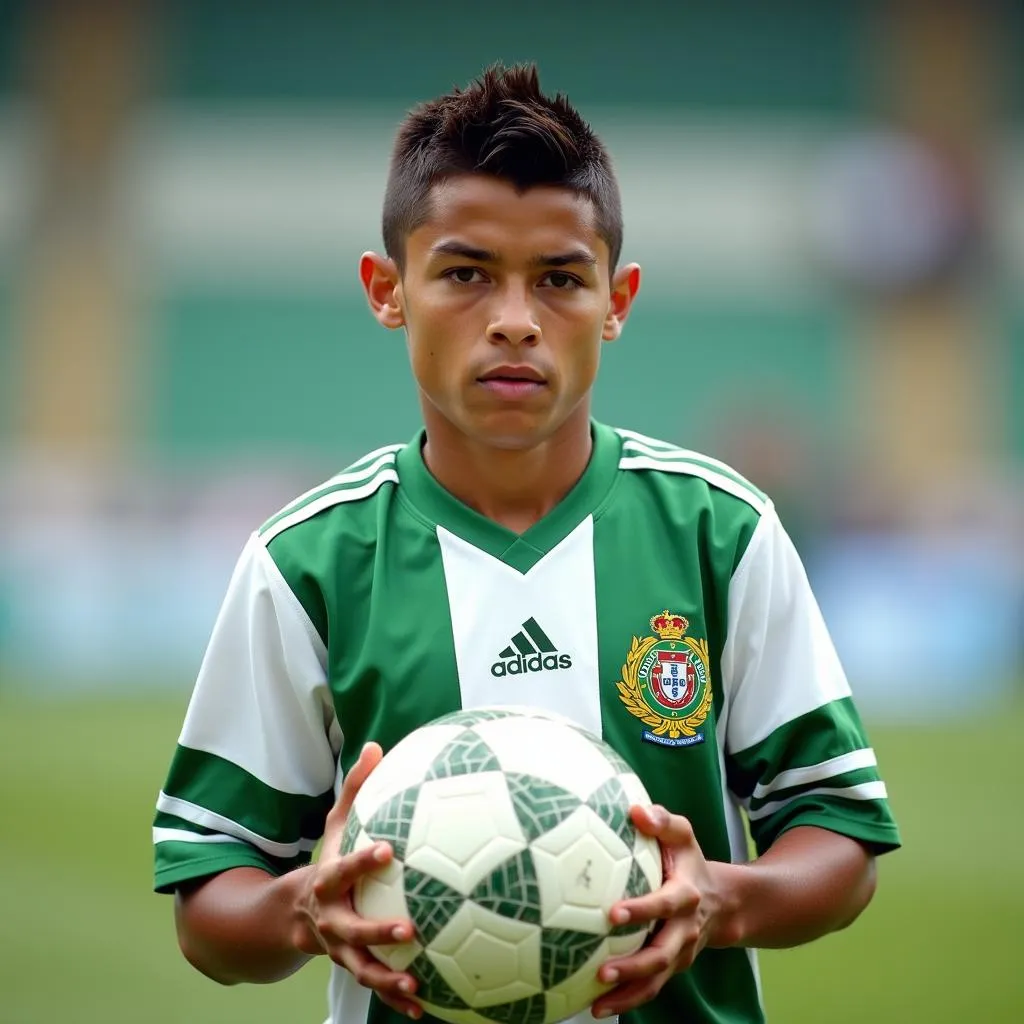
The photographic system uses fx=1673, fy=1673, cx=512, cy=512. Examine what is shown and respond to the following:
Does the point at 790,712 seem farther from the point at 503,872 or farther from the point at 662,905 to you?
the point at 503,872

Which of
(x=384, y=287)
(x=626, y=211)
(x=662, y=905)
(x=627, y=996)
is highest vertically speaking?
(x=626, y=211)

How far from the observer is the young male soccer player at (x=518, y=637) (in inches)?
107

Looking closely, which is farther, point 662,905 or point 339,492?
point 339,492

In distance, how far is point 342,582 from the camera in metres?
2.79

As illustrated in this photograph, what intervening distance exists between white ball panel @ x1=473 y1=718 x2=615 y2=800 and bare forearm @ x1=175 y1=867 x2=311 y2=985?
1.28 ft

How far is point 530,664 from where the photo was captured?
2.77 meters

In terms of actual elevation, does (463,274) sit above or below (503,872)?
above

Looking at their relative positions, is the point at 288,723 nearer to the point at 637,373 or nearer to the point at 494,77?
the point at 494,77

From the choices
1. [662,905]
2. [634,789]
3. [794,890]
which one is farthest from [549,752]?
[794,890]

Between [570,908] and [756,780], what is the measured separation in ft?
2.10

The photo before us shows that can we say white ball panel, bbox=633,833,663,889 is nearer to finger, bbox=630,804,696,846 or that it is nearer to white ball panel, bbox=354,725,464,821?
finger, bbox=630,804,696,846

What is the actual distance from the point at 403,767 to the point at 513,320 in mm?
737

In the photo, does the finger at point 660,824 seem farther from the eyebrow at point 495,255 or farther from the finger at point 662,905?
the eyebrow at point 495,255

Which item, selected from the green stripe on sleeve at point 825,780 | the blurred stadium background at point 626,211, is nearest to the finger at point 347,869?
the green stripe on sleeve at point 825,780
